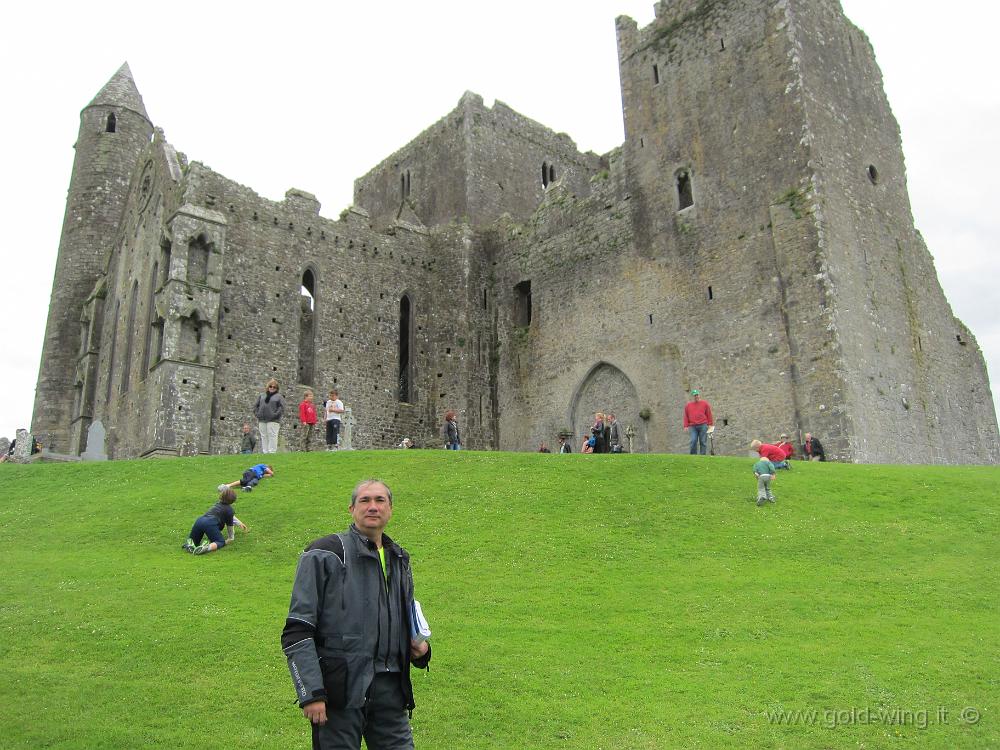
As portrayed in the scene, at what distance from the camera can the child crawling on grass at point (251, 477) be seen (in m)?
15.4

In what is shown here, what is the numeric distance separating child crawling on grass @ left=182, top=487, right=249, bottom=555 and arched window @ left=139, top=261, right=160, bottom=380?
1469cm

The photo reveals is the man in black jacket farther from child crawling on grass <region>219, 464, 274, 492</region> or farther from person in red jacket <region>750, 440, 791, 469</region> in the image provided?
person in red jacket <region>750, 440, 791, 469</region>

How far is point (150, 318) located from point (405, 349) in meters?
8.44

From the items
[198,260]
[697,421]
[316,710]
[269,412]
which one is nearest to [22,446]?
[198,260]

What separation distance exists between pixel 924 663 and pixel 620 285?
66.2ft

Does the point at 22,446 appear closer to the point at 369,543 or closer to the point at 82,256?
the point at 82,256

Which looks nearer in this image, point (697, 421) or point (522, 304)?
point (697, 421)

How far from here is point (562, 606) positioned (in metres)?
9.88

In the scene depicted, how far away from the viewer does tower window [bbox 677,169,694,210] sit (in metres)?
26.5

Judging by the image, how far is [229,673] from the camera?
8055 millimetres

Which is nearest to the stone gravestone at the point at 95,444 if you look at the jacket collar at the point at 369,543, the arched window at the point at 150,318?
the arched window at the point at 150,318

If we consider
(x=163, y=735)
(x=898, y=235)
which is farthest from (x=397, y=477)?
(x=898, y=235)

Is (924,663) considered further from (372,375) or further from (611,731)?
(372,375)

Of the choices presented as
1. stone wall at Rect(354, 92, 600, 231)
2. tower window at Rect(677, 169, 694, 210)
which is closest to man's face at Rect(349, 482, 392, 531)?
tower window at Rect(677, 169, 694, 210)
